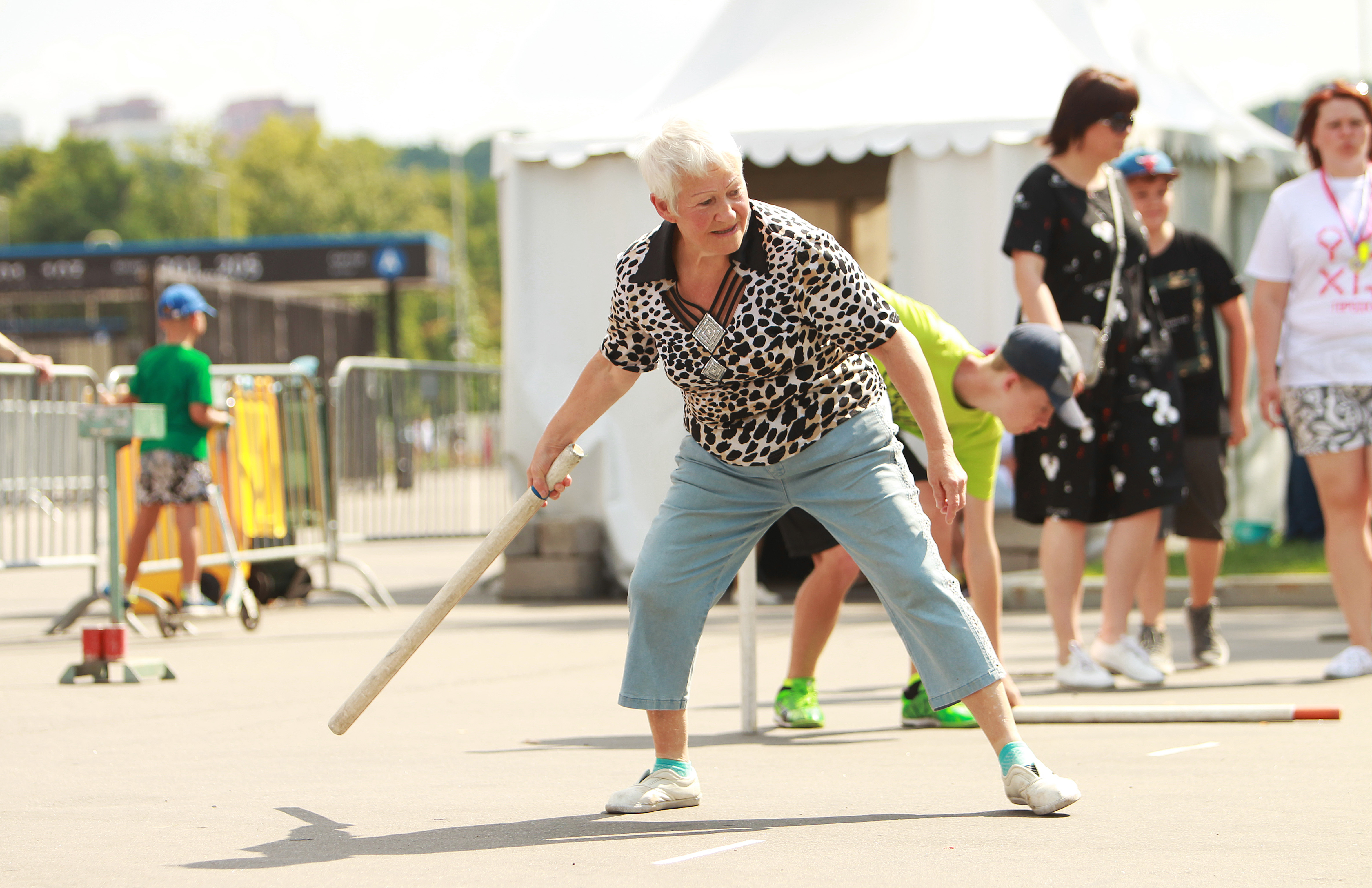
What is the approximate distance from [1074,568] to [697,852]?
307 cm

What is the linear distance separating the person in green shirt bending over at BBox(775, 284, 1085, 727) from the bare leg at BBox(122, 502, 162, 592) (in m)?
4.40

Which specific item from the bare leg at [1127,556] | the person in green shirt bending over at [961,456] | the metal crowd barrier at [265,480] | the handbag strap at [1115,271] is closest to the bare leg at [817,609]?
the person in green shirt bending over at [961,456]

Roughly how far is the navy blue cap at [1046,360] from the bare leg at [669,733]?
1.52 meters

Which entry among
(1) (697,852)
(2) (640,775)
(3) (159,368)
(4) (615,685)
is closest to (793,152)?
(3) (159,368)

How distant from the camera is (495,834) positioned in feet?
12.3

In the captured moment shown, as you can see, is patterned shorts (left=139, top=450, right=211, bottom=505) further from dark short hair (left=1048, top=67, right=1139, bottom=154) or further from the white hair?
the white hair

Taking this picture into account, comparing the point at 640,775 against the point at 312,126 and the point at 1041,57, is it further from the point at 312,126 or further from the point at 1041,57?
the point at 312,126

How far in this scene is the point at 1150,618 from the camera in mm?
6762

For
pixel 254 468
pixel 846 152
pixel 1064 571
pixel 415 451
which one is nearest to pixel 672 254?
pixel 1064 571

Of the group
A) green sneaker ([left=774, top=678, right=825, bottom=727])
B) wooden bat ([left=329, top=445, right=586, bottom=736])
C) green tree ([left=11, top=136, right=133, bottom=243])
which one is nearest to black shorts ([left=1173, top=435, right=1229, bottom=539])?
green sneaker ([left=774, top=678, right=825, bottom=727])

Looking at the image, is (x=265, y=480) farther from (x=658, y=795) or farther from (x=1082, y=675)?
(x=658, y=795)

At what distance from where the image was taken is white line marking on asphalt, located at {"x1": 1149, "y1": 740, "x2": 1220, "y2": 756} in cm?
474

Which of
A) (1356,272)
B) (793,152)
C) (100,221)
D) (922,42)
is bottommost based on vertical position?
(1356,272)

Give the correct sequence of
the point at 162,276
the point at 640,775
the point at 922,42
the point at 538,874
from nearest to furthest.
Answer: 1. the point at 538,874
2. the point at 640,775
3. the point at 922,42
4. the point at 162,276
